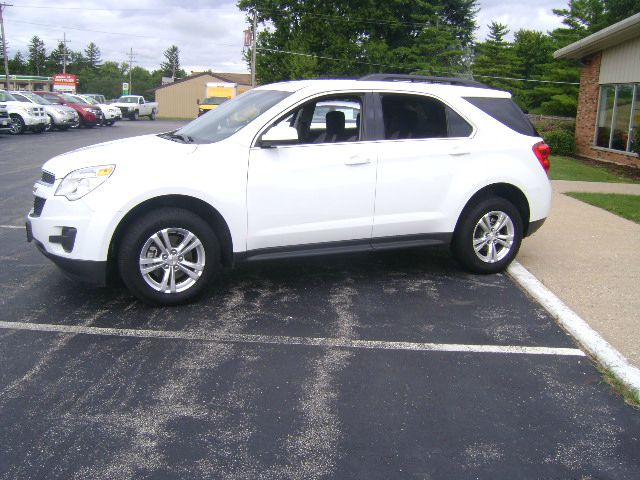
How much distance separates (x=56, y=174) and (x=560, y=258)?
5.26 meters

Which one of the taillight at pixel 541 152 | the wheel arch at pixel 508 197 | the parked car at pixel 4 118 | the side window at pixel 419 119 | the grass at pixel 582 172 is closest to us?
the side window at pixel 419 119

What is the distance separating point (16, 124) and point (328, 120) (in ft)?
77.4

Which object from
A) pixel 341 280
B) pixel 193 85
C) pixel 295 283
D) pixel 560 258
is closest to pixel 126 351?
pixel 295 283

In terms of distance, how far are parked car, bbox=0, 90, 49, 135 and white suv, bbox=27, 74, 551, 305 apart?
893 inches

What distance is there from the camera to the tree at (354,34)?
4953 centimetres

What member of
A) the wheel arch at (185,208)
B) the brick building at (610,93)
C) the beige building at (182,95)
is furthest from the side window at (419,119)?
the beige building at (182,95)

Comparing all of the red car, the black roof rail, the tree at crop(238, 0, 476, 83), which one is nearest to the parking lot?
the black roof rail

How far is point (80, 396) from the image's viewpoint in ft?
12.6

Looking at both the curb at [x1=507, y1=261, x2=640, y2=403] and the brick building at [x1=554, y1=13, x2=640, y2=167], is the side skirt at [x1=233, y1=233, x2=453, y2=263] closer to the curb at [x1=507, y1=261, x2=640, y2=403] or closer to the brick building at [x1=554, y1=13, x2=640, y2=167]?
the curb at [x1=507, y1=261, x2=640, y2=403]

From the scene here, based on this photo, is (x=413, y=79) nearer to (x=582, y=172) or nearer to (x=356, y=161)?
(x=356, y=161)

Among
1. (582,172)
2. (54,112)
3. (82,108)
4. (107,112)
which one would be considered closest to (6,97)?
(54,112)

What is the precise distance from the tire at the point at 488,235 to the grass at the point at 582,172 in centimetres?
881

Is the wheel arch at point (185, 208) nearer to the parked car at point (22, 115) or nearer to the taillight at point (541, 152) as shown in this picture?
the taillight at point (541, 152)

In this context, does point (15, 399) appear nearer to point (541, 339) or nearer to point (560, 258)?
point (541, 339)
